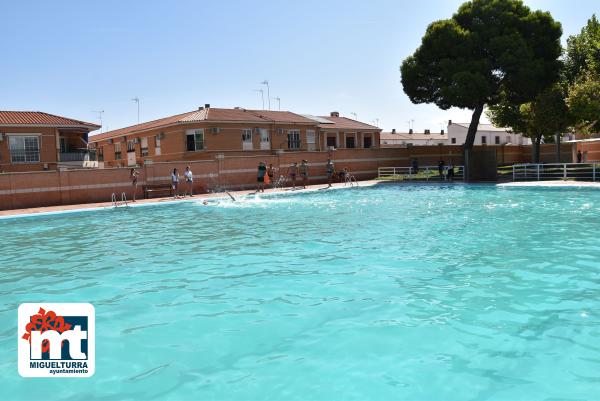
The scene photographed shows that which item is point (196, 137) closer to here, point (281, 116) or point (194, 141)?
point (194, 141)

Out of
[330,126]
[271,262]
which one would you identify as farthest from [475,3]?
[271,262]

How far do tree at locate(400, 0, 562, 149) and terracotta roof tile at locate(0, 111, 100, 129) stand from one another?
79.0 ft

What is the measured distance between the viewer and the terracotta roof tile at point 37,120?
107 feet

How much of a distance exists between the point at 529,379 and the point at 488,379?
1.29 feet

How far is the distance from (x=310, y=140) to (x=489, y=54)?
16.9 meters

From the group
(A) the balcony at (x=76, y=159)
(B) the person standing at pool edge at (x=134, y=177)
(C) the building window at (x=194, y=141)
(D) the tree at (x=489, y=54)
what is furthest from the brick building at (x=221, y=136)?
(D) the tree at (x=489, y=54)

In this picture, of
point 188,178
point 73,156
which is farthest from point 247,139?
point 188,178

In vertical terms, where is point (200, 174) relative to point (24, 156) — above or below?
below

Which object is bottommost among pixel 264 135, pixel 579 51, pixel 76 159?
pixel 76 159

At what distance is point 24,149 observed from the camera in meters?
32.7

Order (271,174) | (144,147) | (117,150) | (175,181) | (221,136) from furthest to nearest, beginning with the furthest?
(117,150), (144,147), (221,136), (271,174), (175,181)

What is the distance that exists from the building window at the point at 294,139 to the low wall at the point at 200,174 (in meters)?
7.63

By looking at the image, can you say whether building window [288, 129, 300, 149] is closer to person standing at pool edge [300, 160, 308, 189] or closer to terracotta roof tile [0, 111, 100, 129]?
person standing at pool edge [300, 160, 308, 189]

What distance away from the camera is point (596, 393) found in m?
4.59
